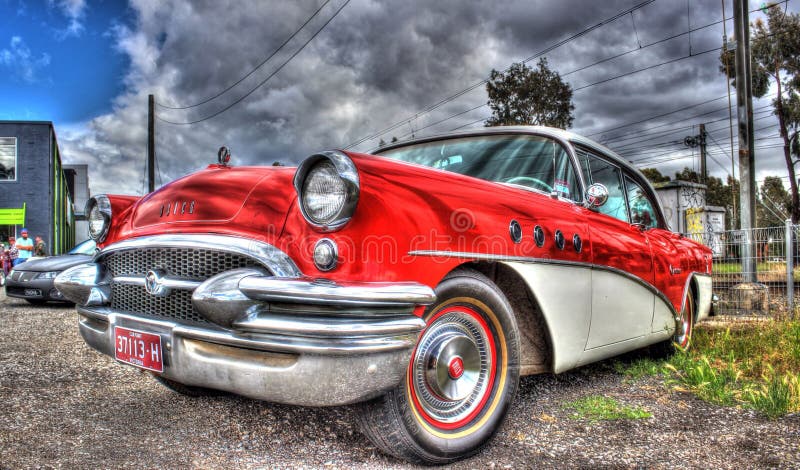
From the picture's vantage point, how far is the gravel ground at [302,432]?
2047 millimetres

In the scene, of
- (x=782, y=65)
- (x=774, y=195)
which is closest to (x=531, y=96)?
(x=782, y=65)

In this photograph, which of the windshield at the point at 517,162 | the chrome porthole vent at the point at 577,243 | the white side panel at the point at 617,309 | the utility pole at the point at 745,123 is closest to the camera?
the chrome porthole vent at the point at 577,243

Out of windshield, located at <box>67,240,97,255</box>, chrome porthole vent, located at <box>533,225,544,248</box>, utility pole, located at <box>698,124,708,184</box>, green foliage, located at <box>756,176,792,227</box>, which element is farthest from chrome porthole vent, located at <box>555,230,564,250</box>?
green foliage, located at <box>756,176,792,227</box>

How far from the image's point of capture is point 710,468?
2049mm

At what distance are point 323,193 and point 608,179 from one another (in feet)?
7.65

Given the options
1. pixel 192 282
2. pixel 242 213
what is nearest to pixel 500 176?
pixel 242 213

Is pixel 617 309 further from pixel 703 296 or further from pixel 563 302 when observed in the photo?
pixel 703 296

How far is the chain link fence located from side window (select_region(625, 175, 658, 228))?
2.69m

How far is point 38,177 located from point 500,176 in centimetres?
2457

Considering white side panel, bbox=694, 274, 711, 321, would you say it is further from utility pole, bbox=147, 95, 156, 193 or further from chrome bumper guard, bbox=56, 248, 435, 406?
utility pole, bbox=147, 95, 156, 193

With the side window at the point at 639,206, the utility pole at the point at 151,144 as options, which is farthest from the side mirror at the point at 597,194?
the utility pole at the point at 151,144

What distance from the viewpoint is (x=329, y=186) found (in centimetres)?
180

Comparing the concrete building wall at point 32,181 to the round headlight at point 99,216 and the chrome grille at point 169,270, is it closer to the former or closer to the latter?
the round headlight at point 99,216

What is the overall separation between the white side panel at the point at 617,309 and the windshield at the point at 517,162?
0.51 meters
